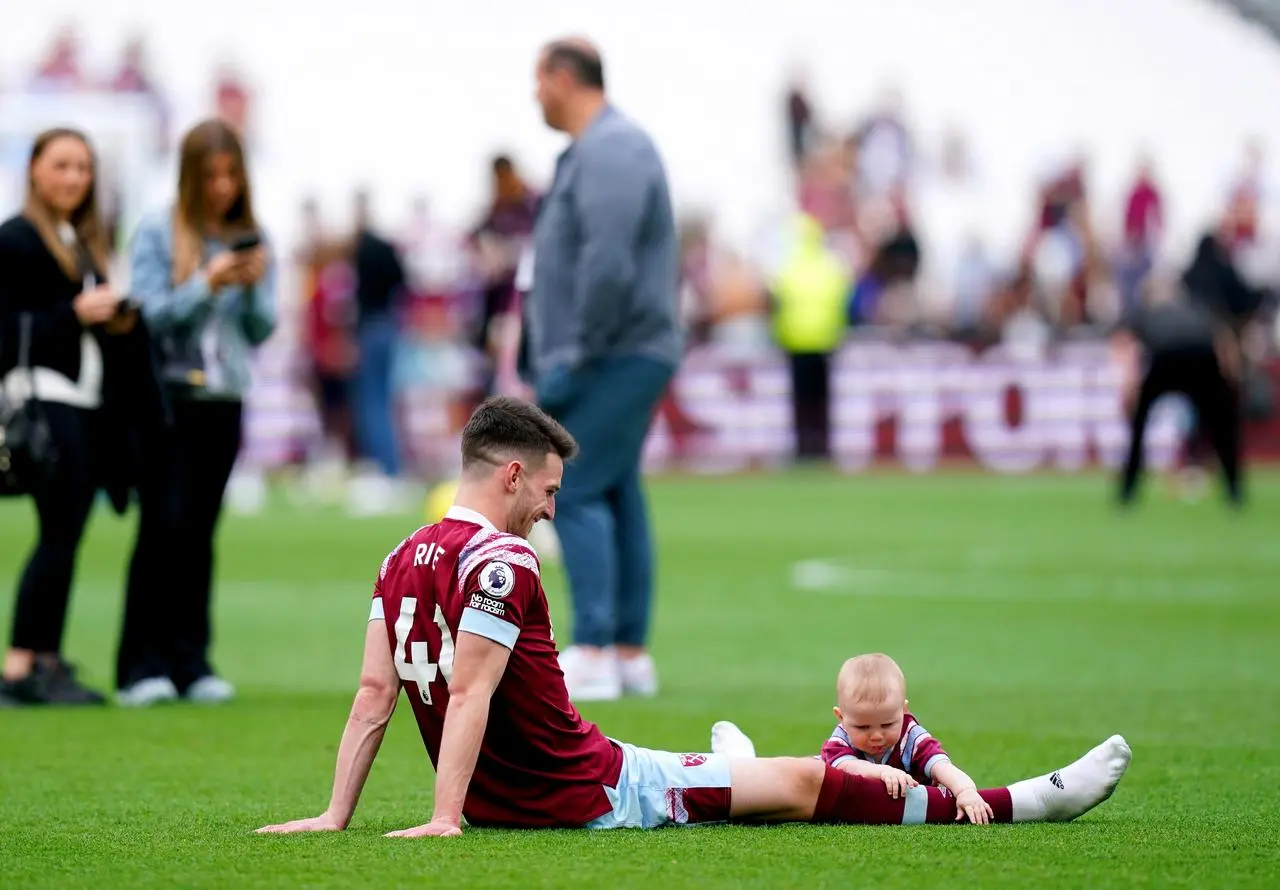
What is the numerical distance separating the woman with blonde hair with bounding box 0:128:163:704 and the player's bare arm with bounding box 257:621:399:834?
325cm

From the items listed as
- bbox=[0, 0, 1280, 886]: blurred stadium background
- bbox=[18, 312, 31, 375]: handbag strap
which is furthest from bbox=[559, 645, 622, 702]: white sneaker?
bbox=[18, 312, 31, 375]: handbag strap

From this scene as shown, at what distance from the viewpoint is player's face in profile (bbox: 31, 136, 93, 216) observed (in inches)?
335

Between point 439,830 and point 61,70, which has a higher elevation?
point 61,70

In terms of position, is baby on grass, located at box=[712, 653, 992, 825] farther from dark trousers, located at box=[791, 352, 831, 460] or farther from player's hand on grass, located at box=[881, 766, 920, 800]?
dark trousers, located at box=[791, 352, 831, 460]

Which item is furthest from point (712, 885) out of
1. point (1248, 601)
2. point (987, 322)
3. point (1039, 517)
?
point (987, 322)

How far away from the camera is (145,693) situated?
862cm

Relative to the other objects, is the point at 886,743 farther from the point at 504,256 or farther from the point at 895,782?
the point at 504,256

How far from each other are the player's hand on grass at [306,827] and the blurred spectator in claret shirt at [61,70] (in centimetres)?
2765

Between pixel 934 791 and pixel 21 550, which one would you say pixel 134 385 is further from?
pixel 21 550

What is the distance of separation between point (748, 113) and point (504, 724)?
30744 mm

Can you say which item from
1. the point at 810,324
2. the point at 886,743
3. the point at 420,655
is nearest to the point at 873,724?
the point at 886,743

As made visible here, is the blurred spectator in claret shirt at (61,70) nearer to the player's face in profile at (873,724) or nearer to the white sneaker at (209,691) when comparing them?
the white sneaker at (209,691)

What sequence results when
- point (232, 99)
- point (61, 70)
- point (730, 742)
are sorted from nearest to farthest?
point (730, 742) < point (232, 99) < point (61, 70)

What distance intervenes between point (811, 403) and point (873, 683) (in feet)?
68.3
